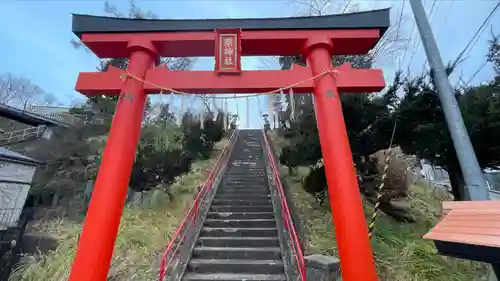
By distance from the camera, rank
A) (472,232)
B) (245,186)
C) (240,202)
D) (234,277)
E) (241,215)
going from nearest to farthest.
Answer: (472,232), (234,277), (241,215), (240,202), (245,186)

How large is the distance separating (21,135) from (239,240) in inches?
780

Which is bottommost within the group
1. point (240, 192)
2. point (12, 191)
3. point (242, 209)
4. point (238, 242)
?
point (238, 242)

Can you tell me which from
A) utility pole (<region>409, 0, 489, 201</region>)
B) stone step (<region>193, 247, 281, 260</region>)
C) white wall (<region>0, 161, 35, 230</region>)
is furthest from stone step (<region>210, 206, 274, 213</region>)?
white wall (<region>0, 161, 35, 230</region>)

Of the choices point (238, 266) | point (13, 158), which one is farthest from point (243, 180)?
point (13, 158)

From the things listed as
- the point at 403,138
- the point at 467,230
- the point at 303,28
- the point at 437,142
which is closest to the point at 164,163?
the point at 303,28

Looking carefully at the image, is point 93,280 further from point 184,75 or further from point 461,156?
point 461,156

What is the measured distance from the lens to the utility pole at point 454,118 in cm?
386

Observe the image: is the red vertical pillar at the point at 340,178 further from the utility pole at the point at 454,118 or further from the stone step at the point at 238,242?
the stone step at the point at 238,242

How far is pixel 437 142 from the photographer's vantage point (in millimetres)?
5730

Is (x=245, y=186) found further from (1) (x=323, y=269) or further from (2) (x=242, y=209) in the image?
(1) (x=323, y=269)

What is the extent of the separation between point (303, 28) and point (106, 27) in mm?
3391

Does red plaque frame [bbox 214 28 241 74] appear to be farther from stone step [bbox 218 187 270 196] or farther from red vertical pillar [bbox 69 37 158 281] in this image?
stone step [bbox 218 187 270 196]

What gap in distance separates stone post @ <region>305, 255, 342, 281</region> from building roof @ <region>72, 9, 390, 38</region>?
381 centimetres

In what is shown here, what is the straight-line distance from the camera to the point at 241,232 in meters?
6.84
